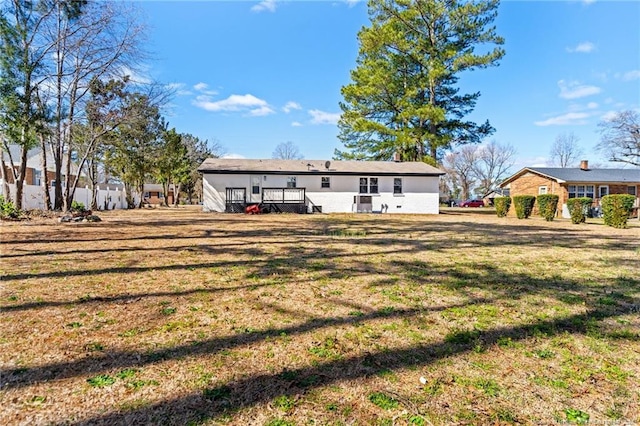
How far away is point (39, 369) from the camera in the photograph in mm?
2279

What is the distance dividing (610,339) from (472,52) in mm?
25086

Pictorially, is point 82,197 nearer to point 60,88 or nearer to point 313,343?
point 60,88

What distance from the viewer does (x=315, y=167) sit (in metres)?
22.9

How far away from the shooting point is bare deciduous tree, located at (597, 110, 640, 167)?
30.2 meters

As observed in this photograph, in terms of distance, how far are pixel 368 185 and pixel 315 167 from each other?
406 centimetres

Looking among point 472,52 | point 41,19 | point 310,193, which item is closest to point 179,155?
point 310,193

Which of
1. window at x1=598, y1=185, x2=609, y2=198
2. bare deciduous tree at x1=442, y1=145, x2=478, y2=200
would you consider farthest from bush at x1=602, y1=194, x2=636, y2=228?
bare deciduous tree at x1=442, y1=145, x2=478, y2=200

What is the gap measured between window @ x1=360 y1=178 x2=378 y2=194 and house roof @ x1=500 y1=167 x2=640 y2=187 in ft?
40.4

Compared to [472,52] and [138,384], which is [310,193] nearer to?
[472,52]

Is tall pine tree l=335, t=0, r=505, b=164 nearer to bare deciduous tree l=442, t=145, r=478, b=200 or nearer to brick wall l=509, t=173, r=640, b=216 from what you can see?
brick wall l=509, t=173, r=640, b=216

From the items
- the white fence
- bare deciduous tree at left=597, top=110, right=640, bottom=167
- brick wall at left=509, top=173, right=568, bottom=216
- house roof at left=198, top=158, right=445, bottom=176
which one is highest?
bare deciduous tree at left=597, top=110, right=640, bottom=167

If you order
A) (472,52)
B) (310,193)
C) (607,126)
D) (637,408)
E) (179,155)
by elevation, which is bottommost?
(637,408)

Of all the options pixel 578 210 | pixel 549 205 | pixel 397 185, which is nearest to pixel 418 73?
pixel 397 185

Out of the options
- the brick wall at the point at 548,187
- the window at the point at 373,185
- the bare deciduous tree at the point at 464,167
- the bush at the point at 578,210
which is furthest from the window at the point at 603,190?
the bare deciduous tree at the point at 464,167
